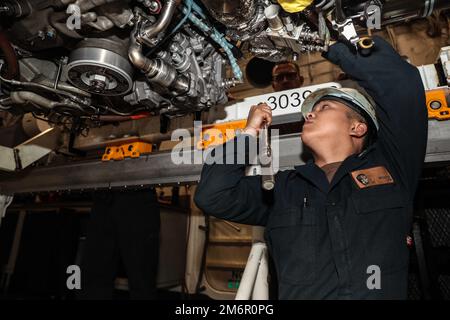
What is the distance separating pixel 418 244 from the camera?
82.5 inches

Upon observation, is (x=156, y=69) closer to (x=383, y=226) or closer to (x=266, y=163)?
(x=266, y=163)

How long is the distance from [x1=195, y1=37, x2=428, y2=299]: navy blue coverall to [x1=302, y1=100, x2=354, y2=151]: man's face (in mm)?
132

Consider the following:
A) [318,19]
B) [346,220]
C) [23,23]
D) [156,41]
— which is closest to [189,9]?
[156,41]

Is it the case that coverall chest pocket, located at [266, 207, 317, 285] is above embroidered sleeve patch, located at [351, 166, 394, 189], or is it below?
below

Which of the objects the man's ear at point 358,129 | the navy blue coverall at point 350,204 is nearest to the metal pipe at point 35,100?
the navy blue coverall at point 350,204

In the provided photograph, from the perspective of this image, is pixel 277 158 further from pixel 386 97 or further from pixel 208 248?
pixel 208 248

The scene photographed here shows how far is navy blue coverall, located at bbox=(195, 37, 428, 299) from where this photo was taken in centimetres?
107

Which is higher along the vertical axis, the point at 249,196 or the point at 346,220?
the point at 249,196

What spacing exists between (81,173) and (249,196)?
1.40 metres

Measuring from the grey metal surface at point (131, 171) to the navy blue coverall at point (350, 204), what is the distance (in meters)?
0.19

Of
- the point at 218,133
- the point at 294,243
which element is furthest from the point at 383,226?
the point at 218,133

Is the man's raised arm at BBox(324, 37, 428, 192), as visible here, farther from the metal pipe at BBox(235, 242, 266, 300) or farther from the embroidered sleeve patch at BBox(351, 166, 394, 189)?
the metal pipe at BBox(235, 242, 266, 300)

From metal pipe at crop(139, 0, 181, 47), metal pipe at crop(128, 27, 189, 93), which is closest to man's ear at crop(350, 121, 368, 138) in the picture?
metal pipe at crop(128, 27, 189, 93)
